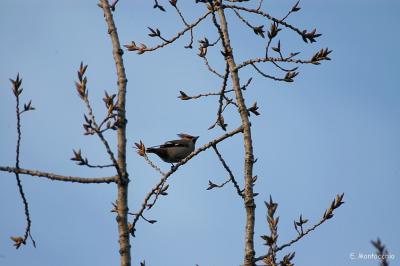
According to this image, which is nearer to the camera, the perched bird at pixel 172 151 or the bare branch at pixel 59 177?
the bare branch at pixel 59 177

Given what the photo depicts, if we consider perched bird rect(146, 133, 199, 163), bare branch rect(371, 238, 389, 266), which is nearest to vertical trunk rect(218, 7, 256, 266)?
bare branch rect(371, 238, 389, 266)

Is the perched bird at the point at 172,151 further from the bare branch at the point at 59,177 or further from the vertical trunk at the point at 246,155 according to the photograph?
the bare branch at the point at 59,177

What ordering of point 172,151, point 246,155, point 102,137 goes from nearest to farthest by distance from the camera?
point 102,137, point 246,155, point 172,151

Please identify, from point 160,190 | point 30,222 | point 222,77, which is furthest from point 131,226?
point 222,77

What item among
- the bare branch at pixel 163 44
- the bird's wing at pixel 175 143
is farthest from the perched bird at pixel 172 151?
the bare branch at pixel 163 44

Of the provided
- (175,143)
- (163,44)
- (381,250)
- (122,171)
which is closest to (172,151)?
(175,143)

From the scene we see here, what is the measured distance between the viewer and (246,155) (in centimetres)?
528

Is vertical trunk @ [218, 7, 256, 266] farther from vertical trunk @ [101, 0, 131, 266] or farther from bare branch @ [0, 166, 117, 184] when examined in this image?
bare branch @ [0, 166, 117, 184]

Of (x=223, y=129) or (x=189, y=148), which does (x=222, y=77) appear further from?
(x=189, y=148)

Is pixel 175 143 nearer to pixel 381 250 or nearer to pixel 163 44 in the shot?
pixel 163 44

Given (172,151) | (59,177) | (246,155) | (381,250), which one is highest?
(172,151)

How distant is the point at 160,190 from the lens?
18.5 ft

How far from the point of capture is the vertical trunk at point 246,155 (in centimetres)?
479

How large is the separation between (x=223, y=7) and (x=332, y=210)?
8.01 ft
